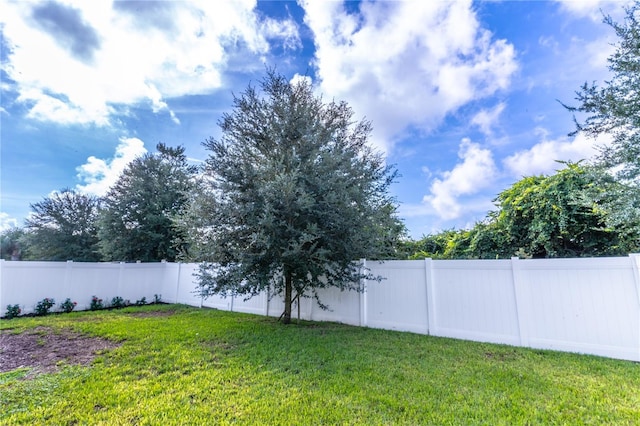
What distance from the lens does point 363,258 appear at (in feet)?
21.2

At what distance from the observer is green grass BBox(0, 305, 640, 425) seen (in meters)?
2.69

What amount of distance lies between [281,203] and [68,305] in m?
8.16

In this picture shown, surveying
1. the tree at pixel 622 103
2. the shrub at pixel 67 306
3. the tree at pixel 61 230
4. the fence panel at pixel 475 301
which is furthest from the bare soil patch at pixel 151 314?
the tree at pixel 61 230

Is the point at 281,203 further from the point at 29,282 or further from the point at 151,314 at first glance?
the point at 29,282

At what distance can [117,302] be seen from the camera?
10.0 metres

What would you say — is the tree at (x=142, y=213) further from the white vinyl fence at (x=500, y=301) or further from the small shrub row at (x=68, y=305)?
the white vinyl fence at (x=500, y=301)

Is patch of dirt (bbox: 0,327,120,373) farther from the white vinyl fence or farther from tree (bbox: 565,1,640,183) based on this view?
tree (bbox: 565,1,640,183)

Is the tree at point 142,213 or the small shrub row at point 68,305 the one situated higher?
the tree at point 142,213

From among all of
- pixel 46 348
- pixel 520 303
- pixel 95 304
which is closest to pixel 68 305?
pixel 95 304

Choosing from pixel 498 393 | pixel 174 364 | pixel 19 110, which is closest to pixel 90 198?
pixel 19 110

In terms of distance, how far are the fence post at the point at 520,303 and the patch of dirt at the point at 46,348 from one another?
663 centimetres

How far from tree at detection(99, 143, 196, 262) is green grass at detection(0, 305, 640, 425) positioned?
10382 mm

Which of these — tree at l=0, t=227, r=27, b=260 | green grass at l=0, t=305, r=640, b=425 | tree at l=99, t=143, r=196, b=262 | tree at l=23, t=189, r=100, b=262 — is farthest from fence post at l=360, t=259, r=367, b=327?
tree at l=0, t=227, r=27, b=260

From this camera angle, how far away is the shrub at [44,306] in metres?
8.38
